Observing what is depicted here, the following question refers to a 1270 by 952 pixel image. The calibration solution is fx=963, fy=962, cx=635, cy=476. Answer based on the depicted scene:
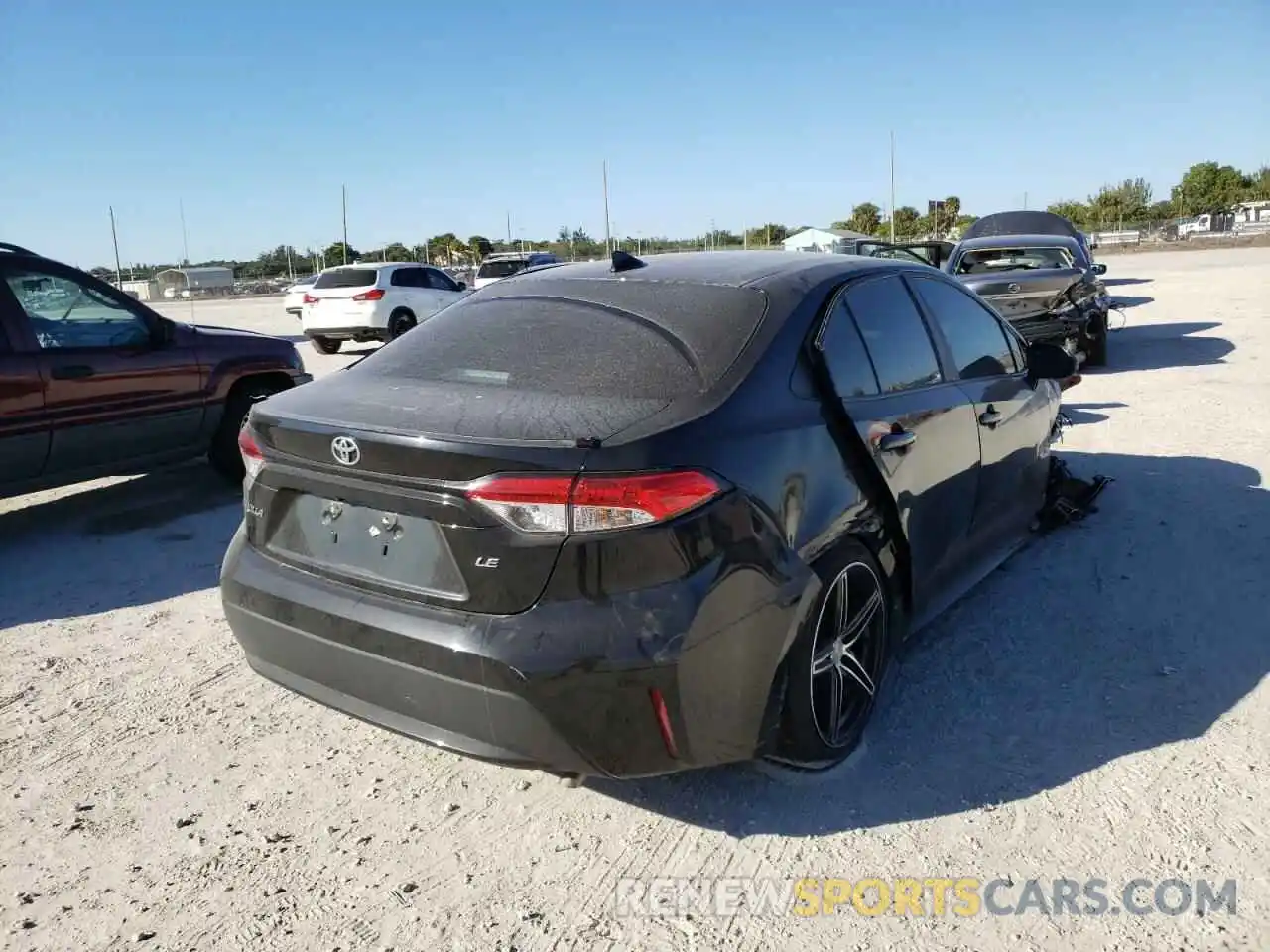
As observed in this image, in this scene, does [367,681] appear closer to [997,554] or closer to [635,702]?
[635,702]

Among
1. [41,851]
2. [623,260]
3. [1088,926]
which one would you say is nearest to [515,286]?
[623,260]

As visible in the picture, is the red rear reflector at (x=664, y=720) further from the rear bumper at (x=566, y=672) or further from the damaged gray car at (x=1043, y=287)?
the damaged gray car at (x=1043, y=287)

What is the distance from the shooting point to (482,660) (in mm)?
2428

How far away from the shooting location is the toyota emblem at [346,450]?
262 cm

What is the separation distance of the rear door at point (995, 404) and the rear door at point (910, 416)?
156mm

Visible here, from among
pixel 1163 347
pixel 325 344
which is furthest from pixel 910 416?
pixel 325 344

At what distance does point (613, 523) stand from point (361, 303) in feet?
53.3

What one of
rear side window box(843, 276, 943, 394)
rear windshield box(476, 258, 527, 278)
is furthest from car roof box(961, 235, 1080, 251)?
rear windshield box(476, 258, 527, 278)

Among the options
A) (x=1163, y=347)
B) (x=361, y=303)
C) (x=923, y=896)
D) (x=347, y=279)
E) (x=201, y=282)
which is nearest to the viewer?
(x=923, y=896)

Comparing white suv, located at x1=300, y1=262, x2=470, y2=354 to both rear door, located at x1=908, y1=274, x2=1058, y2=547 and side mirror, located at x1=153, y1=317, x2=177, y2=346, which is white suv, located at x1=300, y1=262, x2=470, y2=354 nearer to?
side mirror, located at x1=153, y1=317, x2=177, y2=346

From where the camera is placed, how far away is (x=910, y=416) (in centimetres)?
344

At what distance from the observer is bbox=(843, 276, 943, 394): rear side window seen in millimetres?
3434

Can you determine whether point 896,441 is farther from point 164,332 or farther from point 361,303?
point 361,303

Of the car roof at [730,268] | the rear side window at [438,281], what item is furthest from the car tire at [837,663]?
the rear side window at [438,281]
